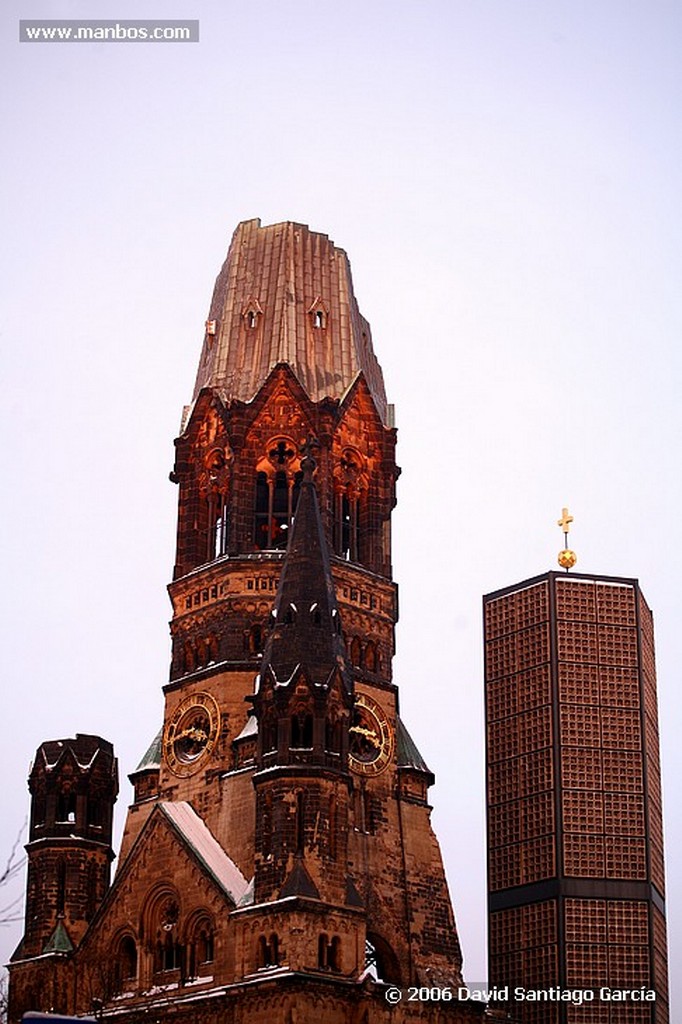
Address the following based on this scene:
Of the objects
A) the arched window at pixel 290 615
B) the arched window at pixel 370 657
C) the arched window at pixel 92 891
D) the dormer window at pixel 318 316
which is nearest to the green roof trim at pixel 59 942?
the arched window at pixel 92 891

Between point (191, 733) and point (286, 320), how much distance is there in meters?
20.1

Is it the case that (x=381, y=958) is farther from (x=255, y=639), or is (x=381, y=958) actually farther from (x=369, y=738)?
(x=255, y=639)

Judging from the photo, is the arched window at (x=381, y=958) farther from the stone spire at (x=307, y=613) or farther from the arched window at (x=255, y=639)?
the arched window at (x=255, y=639)

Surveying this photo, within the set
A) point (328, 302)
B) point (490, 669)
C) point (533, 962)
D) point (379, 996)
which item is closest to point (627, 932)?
point (533, 962)

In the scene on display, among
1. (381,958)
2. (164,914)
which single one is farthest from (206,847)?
(381,958)

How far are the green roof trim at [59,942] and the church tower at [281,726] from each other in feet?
2.12

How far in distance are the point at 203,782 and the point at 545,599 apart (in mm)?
22999

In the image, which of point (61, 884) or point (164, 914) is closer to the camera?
point (164, 914)

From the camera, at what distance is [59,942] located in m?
93.8

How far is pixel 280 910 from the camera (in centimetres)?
8400

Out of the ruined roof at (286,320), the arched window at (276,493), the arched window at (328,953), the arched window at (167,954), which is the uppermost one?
the ruined roof at (286,320)

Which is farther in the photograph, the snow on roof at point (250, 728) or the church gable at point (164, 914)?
the snow on roof at point (250, 728)

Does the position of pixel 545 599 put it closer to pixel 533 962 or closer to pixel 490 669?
pixel 490 669

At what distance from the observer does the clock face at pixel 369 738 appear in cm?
9519
